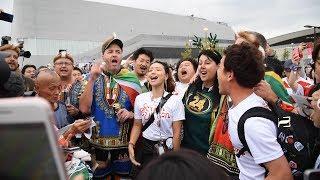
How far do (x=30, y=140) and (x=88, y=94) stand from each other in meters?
3.15

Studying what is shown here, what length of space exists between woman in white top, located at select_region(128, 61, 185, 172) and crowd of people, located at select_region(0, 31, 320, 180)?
0.01 meters

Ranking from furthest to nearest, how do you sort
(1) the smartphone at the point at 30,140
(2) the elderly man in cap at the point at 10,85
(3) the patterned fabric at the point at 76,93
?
(3) the patterned fabric at the point at 76,93
(2) the elderly man in cap at the point at 10,85
(1) the smartphone at the point at 30,140

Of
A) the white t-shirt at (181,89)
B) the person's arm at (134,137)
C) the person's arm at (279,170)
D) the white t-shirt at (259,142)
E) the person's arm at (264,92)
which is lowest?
the person's arm at (134,137)

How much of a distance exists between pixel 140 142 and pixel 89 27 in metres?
56.1

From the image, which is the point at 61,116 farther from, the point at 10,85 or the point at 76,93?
the point at 10,85

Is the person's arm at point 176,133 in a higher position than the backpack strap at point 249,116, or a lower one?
lower

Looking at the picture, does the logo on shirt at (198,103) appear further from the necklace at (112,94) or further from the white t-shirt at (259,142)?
the white t-shirt at (259,142)

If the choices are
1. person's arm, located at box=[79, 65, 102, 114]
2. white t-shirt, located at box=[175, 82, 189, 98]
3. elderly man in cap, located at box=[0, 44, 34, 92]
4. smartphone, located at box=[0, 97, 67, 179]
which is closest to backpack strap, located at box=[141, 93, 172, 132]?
white t-shirt, located at box=[175, 82, 189, 98]

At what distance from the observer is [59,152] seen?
845mm

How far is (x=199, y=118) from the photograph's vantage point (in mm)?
3553

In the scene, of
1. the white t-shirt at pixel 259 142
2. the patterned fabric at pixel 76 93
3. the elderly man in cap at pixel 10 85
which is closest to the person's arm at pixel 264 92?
the white t-shirt at pixel 259 142

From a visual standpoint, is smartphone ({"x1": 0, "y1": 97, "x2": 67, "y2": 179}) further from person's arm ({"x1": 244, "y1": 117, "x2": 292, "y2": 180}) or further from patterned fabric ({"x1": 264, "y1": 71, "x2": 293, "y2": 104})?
patterned fabric ({"x1": 264, "y1": 71, "x2": 293, "y2": 104})

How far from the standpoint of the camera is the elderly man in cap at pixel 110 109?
3.97 m

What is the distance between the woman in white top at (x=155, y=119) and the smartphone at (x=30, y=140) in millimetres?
2859
